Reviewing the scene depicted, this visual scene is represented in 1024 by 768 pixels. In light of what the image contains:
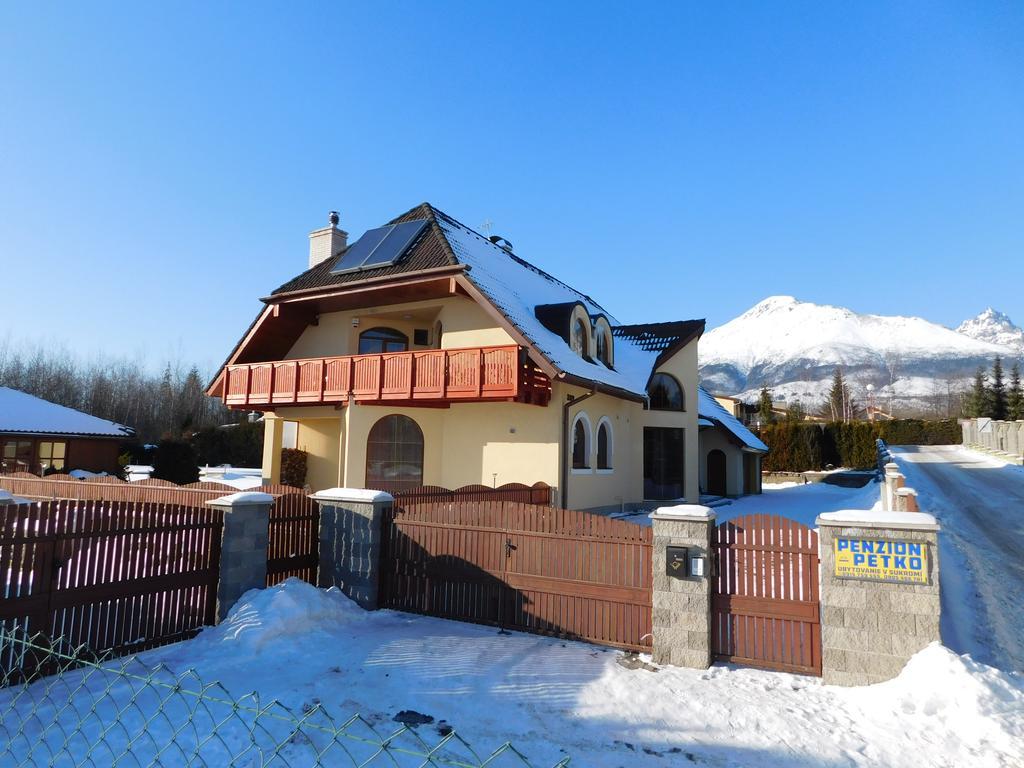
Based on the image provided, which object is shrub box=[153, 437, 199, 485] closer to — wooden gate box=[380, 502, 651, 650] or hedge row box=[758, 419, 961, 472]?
wooden gate box=[380, 502, 651, 650]

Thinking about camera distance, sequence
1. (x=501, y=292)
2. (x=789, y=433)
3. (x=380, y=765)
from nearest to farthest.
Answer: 1. (x=380, y=765)
2. (x=501, y=292)
3. (x=789, y=433)

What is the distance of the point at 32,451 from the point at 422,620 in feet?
84.8

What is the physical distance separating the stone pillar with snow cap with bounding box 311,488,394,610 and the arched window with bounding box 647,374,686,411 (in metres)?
15.4

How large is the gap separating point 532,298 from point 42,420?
22284 mm

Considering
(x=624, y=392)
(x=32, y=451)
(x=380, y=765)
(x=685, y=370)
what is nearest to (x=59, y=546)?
(x=380, y=765)

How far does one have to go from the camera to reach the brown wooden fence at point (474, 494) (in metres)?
9.90

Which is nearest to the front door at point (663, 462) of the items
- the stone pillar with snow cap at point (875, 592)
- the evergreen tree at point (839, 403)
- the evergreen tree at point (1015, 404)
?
the stone pillar with snow cap at point (875, 592)

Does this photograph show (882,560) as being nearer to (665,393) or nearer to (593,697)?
(593,697)

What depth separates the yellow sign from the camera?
546cm

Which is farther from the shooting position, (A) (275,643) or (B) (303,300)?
(B) (303,300)

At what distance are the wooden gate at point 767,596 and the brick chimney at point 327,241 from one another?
17.3 m

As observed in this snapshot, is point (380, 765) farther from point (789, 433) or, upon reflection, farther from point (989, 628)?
point (789, 433)

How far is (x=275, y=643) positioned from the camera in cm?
638

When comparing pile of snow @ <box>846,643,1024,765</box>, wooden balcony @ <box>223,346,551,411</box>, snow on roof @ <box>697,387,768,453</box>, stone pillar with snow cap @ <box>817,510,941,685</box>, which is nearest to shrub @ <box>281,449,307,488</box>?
wooden balcony @ <box>223,346,551,411</box>
